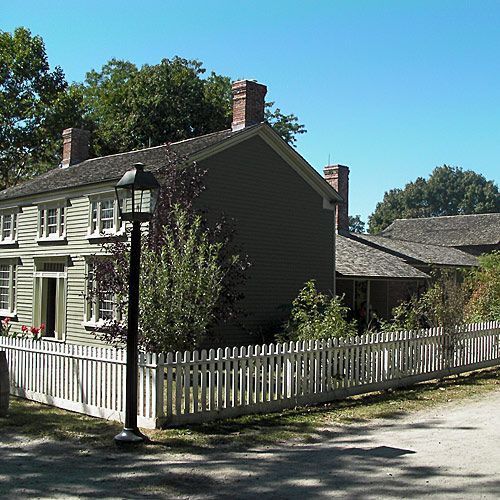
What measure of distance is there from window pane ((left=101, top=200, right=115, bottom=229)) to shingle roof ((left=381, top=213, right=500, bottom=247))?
32.4 meters

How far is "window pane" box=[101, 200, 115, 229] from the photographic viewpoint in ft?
65.6

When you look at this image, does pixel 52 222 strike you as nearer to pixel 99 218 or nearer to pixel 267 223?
pixel 99 218

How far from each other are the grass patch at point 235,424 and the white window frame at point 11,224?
534 inches

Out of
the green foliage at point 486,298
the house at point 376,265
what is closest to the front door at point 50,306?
the house at point 376,265

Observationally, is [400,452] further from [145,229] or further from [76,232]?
[76,232]

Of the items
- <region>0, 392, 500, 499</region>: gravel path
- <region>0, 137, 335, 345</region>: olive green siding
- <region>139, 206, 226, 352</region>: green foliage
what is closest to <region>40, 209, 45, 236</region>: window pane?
<region>0, 137, 335, 345</region>: olive green siding

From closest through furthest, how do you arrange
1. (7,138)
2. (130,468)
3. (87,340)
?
(130,468) < (87,340) < (7,138)

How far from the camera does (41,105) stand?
39.2m

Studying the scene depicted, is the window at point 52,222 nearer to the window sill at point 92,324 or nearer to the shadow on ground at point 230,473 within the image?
the window sill at point 92,324

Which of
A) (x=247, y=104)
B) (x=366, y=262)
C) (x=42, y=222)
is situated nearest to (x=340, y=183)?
(x=366, y=262)

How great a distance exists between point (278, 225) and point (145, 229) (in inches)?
208

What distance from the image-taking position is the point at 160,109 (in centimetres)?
4009

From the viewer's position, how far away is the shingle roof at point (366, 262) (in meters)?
24.9

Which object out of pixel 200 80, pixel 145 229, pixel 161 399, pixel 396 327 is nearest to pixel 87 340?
pixel 145 229
